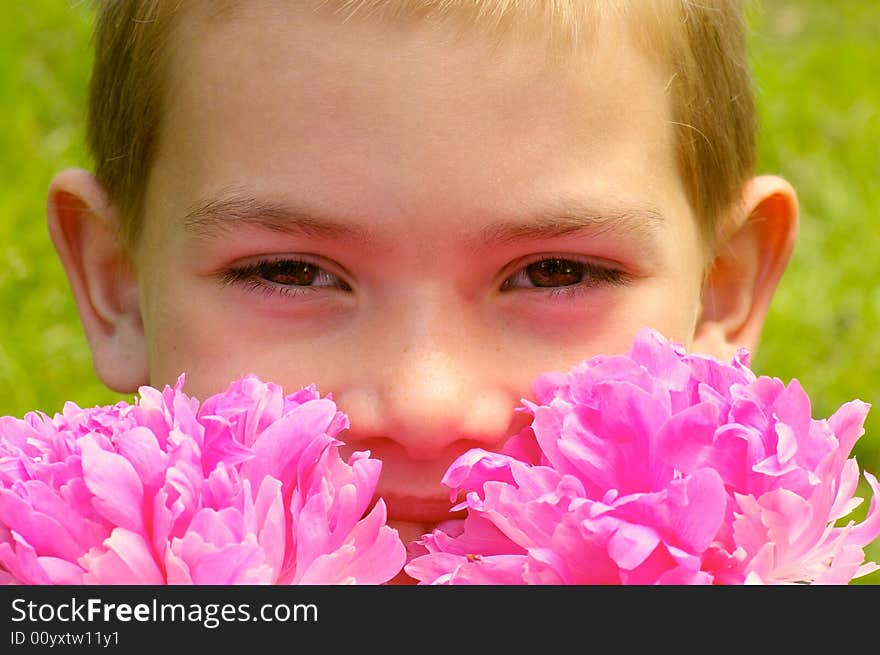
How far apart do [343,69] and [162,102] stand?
0.46 meters

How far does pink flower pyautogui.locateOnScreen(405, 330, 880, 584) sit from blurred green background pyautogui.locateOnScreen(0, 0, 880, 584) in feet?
5.01

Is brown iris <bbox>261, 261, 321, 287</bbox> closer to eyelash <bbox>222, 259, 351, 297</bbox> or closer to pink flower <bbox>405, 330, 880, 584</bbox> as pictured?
eyelash <bbox>222, 259, 351, 297</bbox>

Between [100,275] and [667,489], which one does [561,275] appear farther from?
[100,275]

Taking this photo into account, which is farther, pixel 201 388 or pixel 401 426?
pixel 201 388

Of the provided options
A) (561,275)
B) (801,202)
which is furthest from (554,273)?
(801,202)

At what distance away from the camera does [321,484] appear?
1614mm

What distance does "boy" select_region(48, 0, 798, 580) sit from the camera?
6.30ft

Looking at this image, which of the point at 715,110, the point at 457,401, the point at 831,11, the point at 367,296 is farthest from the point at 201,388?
the point at 831,11

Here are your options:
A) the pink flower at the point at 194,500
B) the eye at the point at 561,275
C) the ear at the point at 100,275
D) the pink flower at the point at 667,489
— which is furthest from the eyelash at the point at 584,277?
the ear at the point at 100,275

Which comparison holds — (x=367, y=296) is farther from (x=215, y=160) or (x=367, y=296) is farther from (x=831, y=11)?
(x=831, y=11)

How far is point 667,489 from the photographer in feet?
4.92

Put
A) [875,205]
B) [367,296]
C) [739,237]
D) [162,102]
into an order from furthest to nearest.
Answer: [875,205]
[739,237]
[162,102]
[367,296]

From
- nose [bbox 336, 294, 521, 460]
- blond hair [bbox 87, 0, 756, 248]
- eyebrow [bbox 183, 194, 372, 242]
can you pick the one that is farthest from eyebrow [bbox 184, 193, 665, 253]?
blond hair [bbox 87, 0, 756, 248]

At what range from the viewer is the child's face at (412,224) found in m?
1.92
